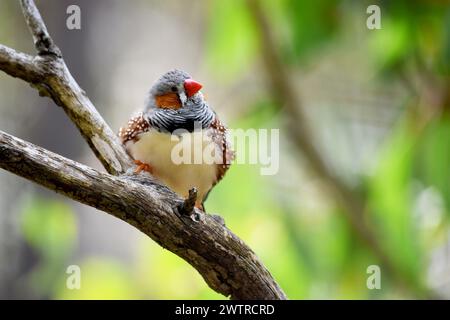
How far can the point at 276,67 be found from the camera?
4.69 m

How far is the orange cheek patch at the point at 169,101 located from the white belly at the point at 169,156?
0.13 meters

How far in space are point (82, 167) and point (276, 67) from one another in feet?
8.46

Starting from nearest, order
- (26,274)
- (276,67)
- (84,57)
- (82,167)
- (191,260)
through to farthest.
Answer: (82,167), (191,260), (276,67), (26,274), (84,57)

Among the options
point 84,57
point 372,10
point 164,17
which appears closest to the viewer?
point 372,10

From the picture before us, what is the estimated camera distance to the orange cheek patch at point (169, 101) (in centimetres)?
292

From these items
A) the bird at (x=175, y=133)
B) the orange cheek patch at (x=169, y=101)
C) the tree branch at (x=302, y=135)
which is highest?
the tree branch at (x=302, y=135)

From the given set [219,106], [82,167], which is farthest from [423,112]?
[82,167]

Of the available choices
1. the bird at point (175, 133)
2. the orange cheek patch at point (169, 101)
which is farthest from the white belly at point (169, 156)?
the orange cheek patch at point (169, 101)

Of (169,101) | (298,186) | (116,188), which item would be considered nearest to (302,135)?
(298,186)

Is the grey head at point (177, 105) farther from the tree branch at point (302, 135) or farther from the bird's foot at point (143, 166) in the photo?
the tree branch at point (302, 135)

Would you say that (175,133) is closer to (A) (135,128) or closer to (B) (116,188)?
(A) (135,128)

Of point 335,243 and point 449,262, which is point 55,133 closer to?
point 335,243

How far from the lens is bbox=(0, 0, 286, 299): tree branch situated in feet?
7.35

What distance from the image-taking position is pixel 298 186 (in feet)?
19.9
